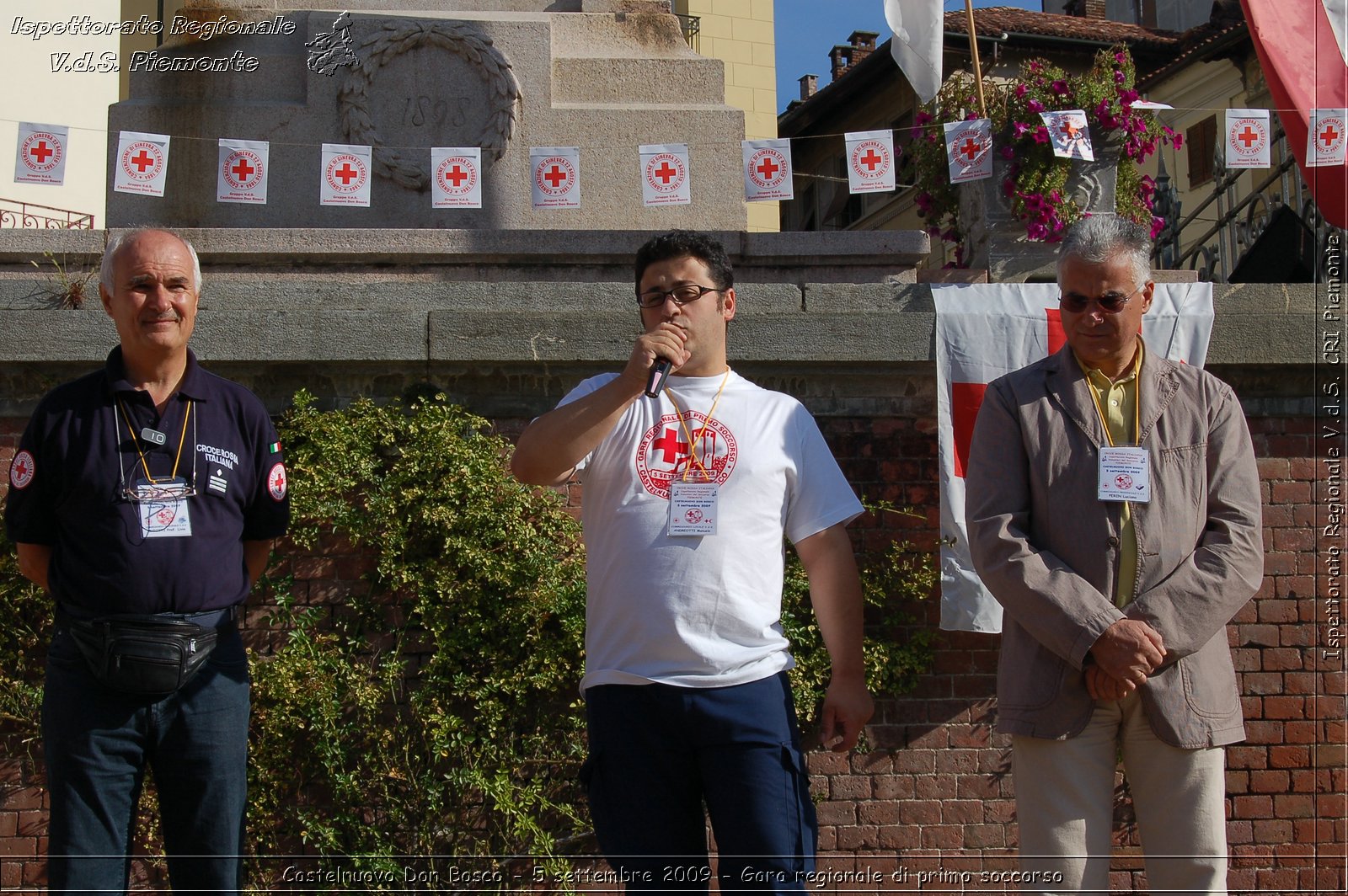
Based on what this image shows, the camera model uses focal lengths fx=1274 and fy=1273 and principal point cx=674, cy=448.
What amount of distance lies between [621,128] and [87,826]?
15.9 feet

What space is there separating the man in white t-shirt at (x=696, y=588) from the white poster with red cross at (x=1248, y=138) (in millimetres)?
5052

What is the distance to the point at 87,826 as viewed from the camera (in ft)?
10.7

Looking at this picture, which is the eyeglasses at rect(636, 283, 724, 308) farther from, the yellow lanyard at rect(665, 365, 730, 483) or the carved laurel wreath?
the carved laurel wreath

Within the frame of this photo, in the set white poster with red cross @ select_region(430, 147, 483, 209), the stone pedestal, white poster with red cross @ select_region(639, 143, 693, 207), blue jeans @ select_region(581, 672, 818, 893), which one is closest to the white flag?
the stone pedestal

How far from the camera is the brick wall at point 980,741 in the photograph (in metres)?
5.11

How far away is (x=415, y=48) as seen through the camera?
705cm

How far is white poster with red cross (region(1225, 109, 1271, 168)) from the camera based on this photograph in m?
7.28

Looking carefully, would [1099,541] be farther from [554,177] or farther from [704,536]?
[554,177]

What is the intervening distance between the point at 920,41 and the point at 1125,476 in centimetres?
448

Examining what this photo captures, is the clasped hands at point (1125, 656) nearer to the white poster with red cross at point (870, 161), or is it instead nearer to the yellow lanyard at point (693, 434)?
the yellow lanyard at point (693, 434)

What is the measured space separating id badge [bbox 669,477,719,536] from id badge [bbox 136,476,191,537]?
1.33 metres

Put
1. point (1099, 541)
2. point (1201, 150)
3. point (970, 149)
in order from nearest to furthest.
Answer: point (1099, 541) → point (970, 149) → point (1201, 150)

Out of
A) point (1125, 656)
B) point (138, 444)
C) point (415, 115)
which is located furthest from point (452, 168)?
point (1125, 656)

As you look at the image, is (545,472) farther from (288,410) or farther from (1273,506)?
(1273,506)
